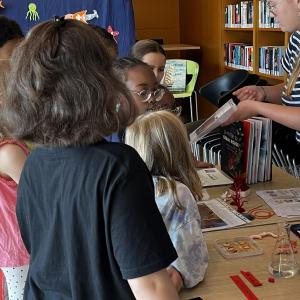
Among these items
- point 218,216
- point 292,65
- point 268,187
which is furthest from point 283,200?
point 292,65

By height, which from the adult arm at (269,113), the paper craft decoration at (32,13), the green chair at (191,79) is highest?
the paper craft decoration at (32,13)

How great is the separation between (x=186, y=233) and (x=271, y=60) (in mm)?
3560

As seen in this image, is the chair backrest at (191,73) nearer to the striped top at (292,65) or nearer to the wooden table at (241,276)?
the striped top at (292,65)

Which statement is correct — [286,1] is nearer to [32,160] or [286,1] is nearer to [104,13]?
[32,160]

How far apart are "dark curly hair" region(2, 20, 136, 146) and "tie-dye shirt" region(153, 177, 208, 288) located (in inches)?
17.6

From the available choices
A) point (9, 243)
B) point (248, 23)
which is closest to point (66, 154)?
point (9, 243)

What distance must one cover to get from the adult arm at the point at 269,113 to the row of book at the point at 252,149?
38 mm

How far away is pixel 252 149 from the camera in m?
2.03

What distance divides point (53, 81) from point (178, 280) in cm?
64

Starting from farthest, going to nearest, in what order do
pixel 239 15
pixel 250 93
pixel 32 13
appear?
pixel 239 15
pixel 32 13
pixel 250 93

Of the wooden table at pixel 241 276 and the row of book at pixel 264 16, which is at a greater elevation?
the row of book at pixel 264 16

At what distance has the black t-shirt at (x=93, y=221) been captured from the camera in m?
0.87

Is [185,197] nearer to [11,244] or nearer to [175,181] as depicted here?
[175,181]

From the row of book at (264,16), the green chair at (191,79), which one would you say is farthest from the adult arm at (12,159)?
the green chair at (191,79)
